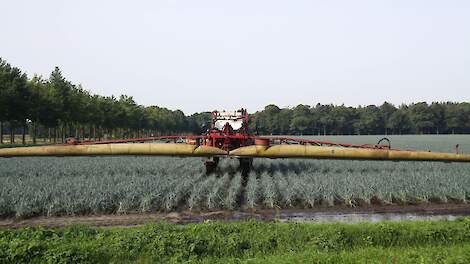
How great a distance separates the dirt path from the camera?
352 inches

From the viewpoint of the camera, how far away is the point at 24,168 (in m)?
16.6

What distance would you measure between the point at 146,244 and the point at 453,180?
35.0 feet

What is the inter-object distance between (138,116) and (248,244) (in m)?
67.4

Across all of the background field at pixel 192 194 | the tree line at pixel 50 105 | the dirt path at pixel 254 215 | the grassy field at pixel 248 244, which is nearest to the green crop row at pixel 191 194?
the background field at pixel 192 194

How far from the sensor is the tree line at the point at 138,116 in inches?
1550

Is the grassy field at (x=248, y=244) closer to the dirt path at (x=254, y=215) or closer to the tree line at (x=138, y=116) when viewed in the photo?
the dirt path at (x=254, y=215)

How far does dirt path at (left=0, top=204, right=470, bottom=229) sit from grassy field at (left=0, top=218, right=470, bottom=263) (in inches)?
58.3

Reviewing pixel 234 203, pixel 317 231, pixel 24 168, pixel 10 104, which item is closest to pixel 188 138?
pixel 234 203

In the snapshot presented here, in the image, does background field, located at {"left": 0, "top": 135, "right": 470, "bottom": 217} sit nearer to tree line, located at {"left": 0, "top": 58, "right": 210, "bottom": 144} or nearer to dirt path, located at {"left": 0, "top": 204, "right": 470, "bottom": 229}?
→ dirt path, located at {"left": 0, "top": 204, "right": 470, "bottom": 229}

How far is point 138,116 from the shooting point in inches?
2849

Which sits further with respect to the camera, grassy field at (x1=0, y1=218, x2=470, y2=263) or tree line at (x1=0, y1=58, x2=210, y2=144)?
tree line at (x1=0, y1=58, x2=210, y2=144)

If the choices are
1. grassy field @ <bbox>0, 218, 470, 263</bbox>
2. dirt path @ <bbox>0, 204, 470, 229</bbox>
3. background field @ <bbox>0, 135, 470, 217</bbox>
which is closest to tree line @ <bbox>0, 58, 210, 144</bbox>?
background field @ <bbox>0, 135, 470, 217</bbox>

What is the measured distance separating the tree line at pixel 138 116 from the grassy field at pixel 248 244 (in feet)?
106

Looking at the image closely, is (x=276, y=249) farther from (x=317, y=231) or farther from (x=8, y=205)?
(x=8, y=205)
